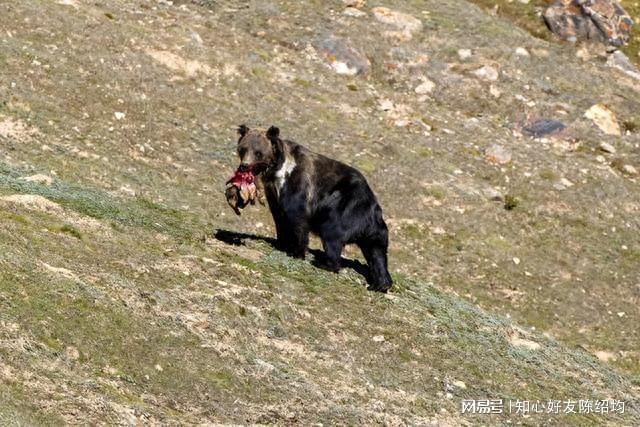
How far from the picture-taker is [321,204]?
15.2 metres

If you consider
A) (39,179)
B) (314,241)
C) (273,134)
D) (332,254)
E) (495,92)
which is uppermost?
(273,134)

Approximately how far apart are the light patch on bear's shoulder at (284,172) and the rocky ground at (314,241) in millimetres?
1377

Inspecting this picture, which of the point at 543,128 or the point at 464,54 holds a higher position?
the point at 464,54

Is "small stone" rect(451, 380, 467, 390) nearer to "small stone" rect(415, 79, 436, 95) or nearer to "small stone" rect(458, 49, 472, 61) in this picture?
"small stone" rect(415, 79, 436, 95)

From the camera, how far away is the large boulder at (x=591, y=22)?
37219mm

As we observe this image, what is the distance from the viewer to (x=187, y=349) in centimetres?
1128

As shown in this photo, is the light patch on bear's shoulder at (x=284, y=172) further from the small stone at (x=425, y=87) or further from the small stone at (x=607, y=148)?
the small stone at (x=607, y=148)

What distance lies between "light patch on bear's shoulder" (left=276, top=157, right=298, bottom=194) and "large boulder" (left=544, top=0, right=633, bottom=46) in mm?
25831

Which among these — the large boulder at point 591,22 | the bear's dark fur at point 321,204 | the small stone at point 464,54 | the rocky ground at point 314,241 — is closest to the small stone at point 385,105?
the rocky ground at point 314,241

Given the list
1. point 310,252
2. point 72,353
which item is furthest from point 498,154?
point 72,353

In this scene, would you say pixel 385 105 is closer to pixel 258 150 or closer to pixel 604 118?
pixel 604 118

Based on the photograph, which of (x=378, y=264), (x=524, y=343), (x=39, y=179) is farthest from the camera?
(x=39, y=179)

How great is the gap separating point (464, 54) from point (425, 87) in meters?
2.87

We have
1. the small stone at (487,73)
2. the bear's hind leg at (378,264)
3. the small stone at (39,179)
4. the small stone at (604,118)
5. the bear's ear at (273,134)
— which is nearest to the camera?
the bear's ear at (273,134)
